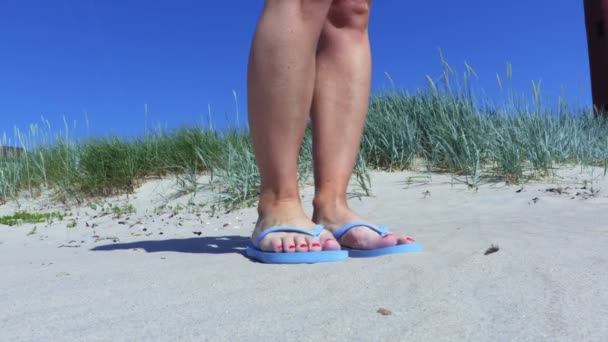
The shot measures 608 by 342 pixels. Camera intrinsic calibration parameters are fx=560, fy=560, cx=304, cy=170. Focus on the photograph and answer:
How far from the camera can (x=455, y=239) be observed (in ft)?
6.15

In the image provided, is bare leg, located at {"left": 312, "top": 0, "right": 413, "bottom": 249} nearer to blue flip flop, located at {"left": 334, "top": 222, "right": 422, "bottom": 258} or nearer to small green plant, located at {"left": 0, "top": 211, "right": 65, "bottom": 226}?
blue flip flop, located at {"left": 334, "top": 222, "right": 422, "bottom": 258}

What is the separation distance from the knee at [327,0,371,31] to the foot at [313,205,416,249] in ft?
2.06

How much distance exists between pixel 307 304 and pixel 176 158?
4117mm

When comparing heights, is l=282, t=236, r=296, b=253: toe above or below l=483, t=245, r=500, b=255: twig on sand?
above

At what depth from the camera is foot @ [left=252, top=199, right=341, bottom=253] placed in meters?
1.59

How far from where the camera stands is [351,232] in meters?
1.76

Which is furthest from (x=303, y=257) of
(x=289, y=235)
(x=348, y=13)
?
(x=348, y=13)

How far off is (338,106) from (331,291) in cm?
81

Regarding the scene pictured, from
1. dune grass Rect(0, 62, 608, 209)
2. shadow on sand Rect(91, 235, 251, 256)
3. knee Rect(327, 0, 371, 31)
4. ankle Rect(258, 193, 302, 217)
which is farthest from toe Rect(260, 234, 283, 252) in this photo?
dune grass Rect(0, 62, 608, 209)

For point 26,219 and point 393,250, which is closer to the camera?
point 393,250

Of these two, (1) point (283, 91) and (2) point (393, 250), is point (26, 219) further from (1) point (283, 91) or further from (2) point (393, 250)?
(2) point (393, 250)

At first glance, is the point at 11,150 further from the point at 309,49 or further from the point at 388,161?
the point at 309,49

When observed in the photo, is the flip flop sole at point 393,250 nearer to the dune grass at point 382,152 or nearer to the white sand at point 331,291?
the white sand at point 331,291

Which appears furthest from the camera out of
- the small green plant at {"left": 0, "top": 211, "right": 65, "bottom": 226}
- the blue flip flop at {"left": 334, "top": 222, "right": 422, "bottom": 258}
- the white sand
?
the small green plant at {"left": 0, "top": 211, "right": 65, "bottom": 226}
